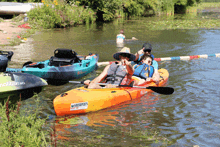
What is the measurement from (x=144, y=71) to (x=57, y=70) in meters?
2.33

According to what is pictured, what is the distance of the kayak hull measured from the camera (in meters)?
7.12

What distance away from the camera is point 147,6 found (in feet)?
103

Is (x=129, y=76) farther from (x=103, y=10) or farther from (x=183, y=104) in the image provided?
(x=103, y=10)

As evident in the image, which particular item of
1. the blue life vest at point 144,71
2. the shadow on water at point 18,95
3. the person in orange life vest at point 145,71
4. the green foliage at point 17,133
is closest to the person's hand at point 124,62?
the person in orange life vest at point 145,71

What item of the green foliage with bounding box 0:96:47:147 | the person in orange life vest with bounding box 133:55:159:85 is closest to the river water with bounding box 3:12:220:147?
the person in orange life vest with bounding box 133:55:159:85

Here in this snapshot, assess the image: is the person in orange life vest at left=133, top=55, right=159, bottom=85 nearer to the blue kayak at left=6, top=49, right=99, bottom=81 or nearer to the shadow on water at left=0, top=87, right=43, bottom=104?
the blue kayak at left=6, top=49, right=99, bottom=81

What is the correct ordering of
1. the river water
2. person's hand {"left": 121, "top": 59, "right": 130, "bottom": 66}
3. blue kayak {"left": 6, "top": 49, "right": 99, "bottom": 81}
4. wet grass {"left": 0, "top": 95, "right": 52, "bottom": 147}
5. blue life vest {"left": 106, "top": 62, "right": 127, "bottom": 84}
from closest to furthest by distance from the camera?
wet grass {"left": 0, "top": 95, "right": 52, "bottom": 147} → the river water → person's hand {"left": 121, "top": 59, "right": 130, "bottom": 66} → blue life vest {"left": 106, "top": 62, "right": 127, "bottom": 84} → blue kayak {"left": 6, "top": 49, "right": 99, "bottom": 81}

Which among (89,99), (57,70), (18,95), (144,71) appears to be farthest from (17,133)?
(144,71)

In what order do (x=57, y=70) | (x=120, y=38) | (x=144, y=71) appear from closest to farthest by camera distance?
(x=144, y=71) → (x=57, y=70) → (x=120, y=38)

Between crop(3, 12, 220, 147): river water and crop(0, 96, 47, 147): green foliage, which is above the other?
crop(0, 96, 47, 147): green foliage

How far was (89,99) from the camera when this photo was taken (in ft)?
17.7

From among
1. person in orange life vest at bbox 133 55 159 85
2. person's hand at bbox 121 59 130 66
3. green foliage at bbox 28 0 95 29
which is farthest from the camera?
green foliage at bbox 28 0 95 29

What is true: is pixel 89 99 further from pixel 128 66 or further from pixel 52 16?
pixel 52 16

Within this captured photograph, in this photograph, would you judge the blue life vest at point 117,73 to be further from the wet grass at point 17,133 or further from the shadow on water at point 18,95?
the wet grass at point 17,133
